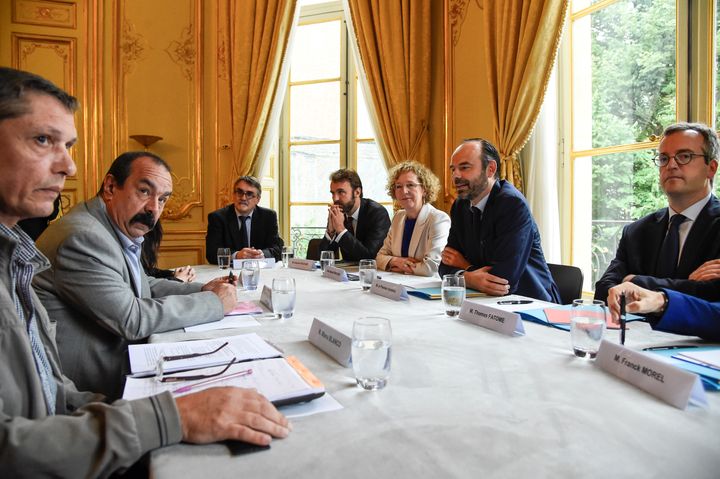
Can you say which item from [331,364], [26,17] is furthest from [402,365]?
[26,17]

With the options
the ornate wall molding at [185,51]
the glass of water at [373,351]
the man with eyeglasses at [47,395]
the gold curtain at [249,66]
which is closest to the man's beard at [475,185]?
the glass of water at [373,351]

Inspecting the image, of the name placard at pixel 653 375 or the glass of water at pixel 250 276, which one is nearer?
the name placard at pixel 653 375

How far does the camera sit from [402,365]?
113cm

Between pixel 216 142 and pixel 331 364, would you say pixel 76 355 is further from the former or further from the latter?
pixel 216 142

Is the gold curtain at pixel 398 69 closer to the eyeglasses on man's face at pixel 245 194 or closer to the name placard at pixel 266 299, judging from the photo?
the eyeglasses on man's face at pixel 245 194

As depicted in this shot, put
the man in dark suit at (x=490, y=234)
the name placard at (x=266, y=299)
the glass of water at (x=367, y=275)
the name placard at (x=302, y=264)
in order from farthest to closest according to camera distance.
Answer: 1. the name placard at (x=302, y=264)
2. the man in dark suit at (x=490, y=234)
3. the glass of water at (x=367, y=275)
4. the name placard at (x=266, y=299)

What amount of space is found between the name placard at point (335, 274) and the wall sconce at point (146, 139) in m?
3.24

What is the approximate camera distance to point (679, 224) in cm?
200

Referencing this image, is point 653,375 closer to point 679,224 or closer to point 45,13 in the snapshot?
point 679,224

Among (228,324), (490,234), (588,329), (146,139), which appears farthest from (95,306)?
(146,139)

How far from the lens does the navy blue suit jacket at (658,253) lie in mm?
1703

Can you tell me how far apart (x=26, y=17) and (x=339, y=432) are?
19.1 ft

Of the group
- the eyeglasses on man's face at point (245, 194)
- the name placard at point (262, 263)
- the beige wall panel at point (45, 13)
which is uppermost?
the beige wall panel at point (45, 13)

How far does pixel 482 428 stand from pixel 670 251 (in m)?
1.57
